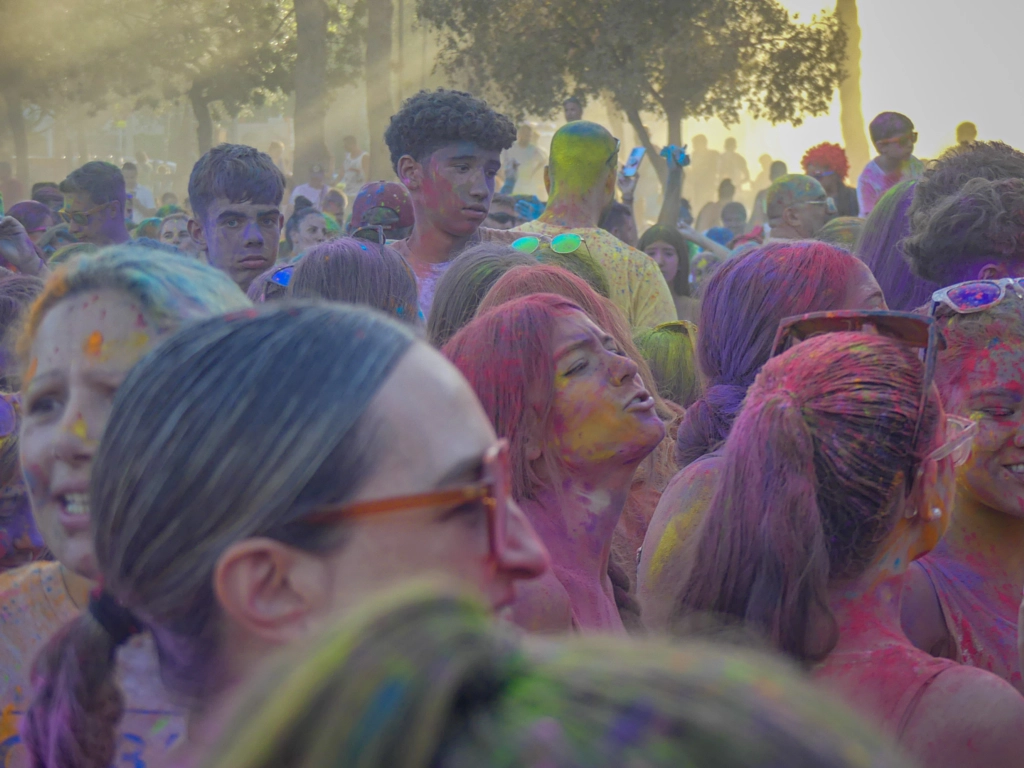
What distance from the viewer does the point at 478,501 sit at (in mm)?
1372

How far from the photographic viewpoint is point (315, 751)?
817 mm

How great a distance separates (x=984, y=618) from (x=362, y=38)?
83.5ft

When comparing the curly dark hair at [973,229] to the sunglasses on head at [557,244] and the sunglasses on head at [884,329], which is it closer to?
the sunglasses on head at [884,329]

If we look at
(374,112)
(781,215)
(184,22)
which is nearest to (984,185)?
(781,215)

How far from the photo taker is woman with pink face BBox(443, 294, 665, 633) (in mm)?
2639

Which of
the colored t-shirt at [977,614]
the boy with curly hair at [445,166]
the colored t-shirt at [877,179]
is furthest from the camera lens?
the colored t-shirt at [877,179]

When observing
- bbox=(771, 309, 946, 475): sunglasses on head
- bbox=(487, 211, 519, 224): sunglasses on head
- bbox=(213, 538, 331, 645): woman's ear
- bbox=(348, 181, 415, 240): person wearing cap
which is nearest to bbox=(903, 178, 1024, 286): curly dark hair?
bbox=(771, 309, 946, 475): sunglasses on head

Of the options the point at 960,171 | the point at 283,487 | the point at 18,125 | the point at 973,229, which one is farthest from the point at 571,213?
the point at 18,125

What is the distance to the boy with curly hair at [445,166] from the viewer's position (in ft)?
17.6

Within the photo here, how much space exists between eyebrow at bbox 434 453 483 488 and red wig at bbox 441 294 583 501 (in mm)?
1225

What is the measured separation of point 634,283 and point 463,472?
383cm

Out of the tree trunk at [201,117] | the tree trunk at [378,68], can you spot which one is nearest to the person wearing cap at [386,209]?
the tree trunk at [378,68]

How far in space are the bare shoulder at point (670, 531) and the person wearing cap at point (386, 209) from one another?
13.9ft

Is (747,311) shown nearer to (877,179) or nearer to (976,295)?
(976,295)
